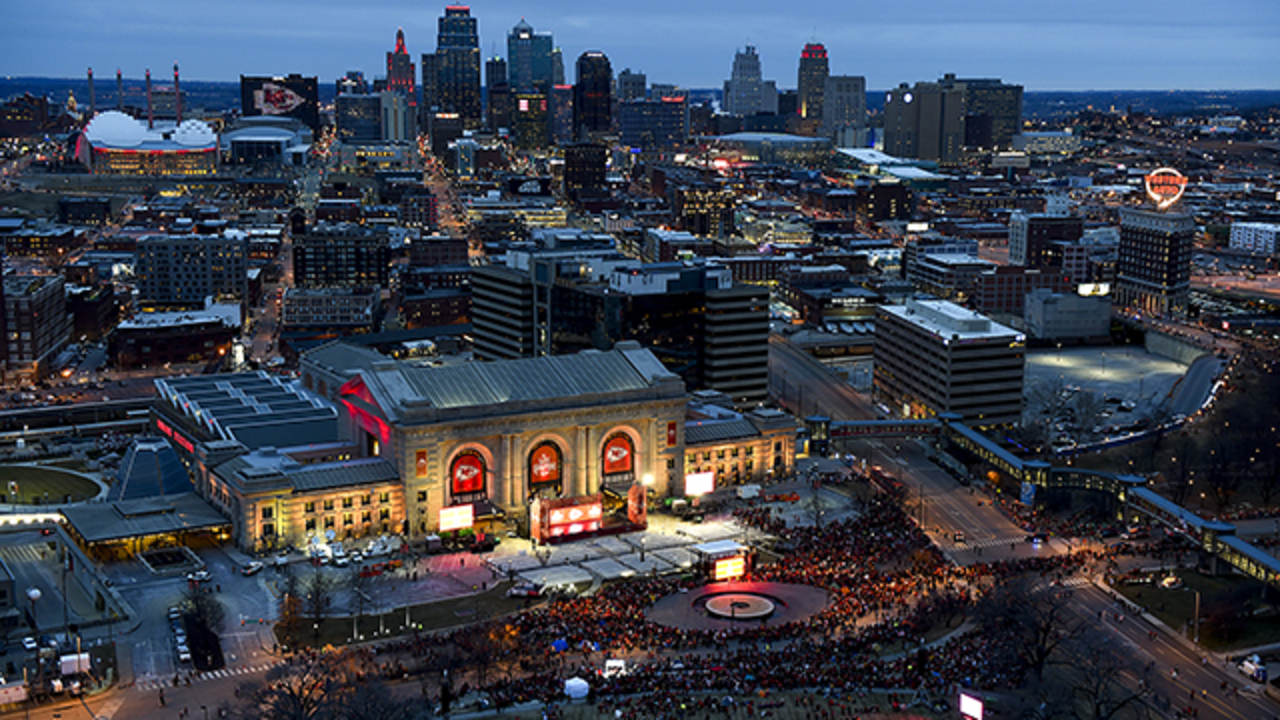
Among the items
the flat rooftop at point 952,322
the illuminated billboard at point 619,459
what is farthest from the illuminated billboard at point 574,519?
the flat rooftop at point 952,322

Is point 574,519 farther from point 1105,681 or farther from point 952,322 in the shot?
point 952,322

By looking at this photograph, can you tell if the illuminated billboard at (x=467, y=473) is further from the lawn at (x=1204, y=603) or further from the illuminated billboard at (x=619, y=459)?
the lawn at (x=1204, y=603)

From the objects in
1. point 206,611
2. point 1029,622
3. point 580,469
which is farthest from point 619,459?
point 1029,622

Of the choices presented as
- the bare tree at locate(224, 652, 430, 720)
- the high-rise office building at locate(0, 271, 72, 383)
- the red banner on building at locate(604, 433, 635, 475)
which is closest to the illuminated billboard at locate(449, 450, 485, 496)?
the red banner on building at locate(604, 433, 635, 475)

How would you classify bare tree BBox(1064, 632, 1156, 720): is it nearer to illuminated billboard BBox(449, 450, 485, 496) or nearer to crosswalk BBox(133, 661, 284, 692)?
crosswalk BBox(133, 661, 284, 692)

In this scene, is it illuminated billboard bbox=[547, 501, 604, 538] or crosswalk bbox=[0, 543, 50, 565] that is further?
illuminated billboard bbox=[547, 501, 604, 538]
